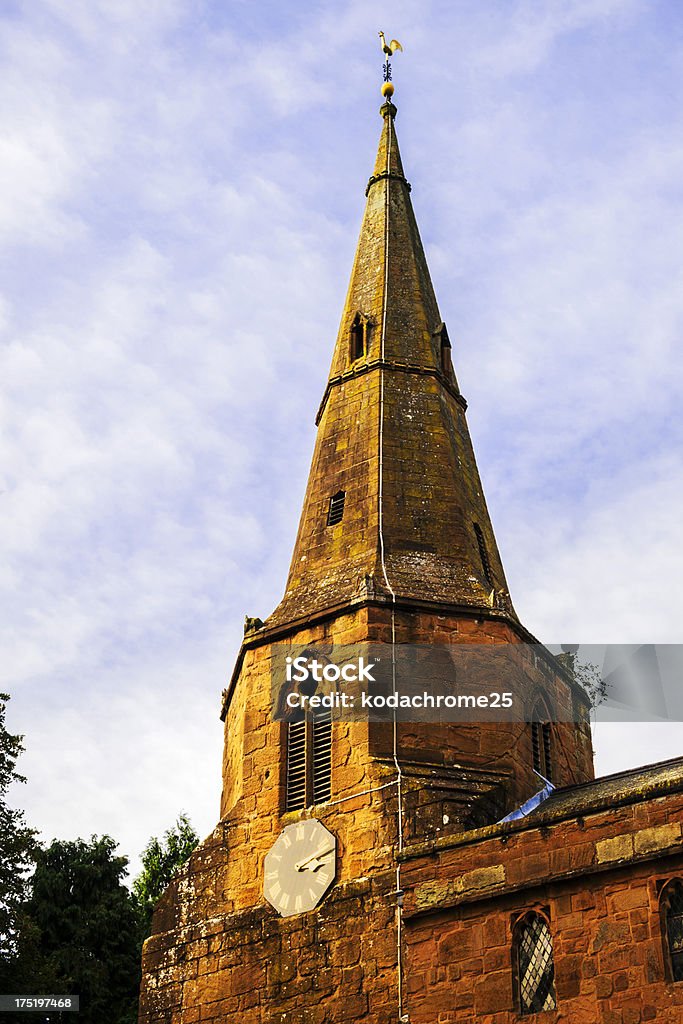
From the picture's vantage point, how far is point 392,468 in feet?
98.7

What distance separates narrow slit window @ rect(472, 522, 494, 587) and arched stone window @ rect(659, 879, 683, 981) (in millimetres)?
9316

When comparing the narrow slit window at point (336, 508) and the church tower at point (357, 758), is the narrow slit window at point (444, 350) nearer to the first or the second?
the church tower at point (357, 758)

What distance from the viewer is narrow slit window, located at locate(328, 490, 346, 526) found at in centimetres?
2984

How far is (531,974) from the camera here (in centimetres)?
2144

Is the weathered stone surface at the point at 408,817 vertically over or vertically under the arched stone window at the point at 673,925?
over

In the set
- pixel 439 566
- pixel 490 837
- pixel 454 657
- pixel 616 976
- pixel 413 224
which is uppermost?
pixel 413 224

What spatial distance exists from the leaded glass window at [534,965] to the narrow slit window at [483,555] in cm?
856

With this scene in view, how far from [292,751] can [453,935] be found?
16.5ft

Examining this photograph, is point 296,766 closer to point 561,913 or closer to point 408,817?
point 408,817

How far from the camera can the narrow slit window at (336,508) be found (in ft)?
97.9

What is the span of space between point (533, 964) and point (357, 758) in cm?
504

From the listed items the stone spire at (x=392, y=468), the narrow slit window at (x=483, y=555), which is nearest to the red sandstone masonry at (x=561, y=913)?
the stone spire at (x=392, y=468)

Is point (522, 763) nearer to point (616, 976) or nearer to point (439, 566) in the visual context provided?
point (439, 566)

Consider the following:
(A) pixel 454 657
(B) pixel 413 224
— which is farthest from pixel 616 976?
(B) pixel 413 224
